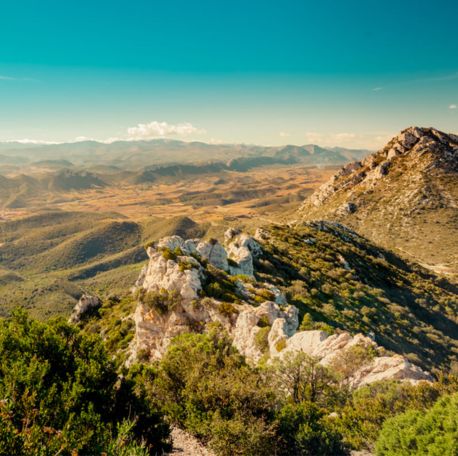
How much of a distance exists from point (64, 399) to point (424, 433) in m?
16.3

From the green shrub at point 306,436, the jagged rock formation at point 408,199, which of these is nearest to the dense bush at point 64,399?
the green shrub at point 306,436

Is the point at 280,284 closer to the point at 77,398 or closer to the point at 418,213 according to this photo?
the point at 77,398

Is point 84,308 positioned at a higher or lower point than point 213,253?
lower

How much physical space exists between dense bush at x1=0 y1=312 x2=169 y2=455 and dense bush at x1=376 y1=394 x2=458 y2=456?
36.3 feet

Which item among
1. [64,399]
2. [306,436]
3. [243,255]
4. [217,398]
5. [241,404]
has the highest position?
[64,399]

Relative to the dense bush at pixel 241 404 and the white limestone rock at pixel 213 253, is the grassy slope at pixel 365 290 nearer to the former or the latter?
the white limestone rock at pixel 213 253

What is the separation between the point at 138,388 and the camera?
22438 millimetres

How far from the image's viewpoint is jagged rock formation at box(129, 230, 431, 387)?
2520 centimetres

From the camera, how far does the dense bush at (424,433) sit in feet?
43.5

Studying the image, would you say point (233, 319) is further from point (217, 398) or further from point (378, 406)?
point (378, 406)

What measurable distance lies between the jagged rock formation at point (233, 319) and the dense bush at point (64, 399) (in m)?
12.0

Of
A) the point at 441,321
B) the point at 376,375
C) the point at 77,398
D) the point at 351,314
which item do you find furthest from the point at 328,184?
the point at 77,398

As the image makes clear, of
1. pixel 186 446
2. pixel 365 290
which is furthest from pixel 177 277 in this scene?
pixel 365 290

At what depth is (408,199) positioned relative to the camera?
13350 cm
